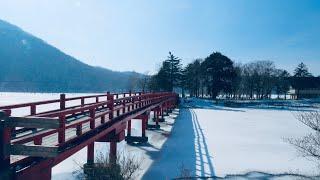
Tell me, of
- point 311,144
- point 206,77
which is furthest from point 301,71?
point 311,144

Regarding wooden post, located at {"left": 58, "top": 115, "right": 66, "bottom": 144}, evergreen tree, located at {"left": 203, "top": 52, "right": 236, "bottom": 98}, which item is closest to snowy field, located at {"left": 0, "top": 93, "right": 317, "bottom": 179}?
wooden post, located at {"left": 58, "top": 115, "right": 66, "bottom": 144}

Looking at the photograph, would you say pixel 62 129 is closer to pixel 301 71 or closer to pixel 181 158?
pixel 181 158

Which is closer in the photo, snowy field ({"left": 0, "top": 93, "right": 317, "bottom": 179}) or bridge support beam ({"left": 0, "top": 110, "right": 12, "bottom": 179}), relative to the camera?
bridge support beam ({"left": 0, "top": 110, "right": 12, "bottom": 179})

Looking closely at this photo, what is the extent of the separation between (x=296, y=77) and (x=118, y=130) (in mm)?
98226

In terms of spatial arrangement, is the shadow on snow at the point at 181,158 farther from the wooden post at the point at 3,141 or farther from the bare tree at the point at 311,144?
the wooden post at the point at 3,141

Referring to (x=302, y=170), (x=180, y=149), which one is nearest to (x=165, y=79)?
(x=180, y=149)

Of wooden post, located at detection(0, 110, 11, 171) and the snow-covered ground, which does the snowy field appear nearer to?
the snow-covered ground

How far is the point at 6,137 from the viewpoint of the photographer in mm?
5668

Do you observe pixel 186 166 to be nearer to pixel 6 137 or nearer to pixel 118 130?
pixel 118 130

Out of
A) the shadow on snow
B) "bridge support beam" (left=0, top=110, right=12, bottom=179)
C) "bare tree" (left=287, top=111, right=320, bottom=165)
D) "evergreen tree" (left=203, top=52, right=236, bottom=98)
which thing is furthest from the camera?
"evergreen tree" (left=203, top=52, right=236, bottom=98)

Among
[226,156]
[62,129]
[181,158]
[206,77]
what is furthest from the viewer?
[206,77]

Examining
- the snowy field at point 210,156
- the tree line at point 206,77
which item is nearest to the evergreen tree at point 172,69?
the tree line at point 206,77

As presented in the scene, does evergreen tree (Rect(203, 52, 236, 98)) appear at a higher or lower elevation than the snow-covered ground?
higher

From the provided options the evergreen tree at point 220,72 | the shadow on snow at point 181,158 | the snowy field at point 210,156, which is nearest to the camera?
the shadow on snow at point 181,158
